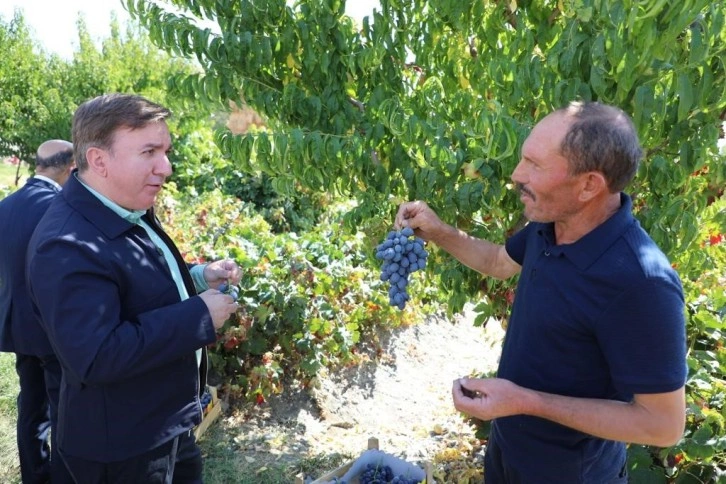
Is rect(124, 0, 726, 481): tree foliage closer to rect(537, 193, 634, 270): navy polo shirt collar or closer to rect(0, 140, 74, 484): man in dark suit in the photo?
rect(537, 193, 634, 270): navy polo shirt collar

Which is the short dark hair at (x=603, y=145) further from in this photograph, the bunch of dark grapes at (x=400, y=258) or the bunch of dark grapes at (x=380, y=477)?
the bunch of dark grapes at (x=380, y=477)

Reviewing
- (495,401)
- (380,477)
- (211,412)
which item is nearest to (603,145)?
(495,401)

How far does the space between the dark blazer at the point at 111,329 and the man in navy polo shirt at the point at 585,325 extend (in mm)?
1021

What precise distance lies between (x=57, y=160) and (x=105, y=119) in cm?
208

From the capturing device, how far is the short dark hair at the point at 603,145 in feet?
6.13

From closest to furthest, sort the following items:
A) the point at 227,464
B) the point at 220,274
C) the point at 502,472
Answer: the point at 502,472, the point at 220,274, the point at 227,464

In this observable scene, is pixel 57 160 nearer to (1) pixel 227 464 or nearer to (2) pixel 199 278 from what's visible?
(2) pixel 199 278

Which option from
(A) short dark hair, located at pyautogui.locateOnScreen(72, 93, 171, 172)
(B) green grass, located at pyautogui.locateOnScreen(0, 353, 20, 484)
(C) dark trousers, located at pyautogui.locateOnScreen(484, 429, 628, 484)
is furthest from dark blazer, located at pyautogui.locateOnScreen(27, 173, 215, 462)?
(B) green grass, located at pyautogui.locateOnScreen(0, 353, 20, 484)

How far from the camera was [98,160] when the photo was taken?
224 cm

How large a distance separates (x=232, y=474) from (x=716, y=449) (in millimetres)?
2930

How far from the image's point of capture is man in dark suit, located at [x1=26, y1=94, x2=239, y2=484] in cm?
206

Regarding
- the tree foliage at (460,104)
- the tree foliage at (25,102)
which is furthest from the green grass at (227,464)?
the tree foliage at (25,102)

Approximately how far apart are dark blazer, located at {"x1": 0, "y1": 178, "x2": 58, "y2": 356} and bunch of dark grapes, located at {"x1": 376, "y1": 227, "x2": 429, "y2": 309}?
194cm

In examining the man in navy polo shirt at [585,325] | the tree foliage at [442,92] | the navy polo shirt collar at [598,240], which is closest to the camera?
the man in navy polo shirt at [585,325]
